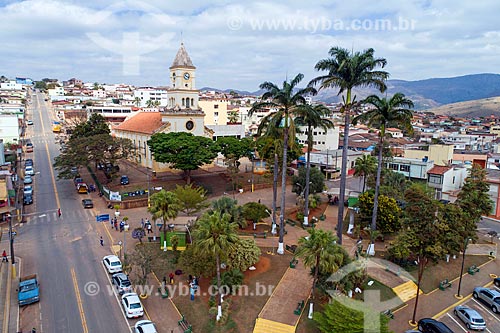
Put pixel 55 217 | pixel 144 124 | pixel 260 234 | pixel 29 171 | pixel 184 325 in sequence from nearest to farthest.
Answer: pixel 184 325
pixel 260 234
pixel 55 217
pixel 29 171
pixel 144 124

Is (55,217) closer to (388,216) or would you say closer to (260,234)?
(260,234)

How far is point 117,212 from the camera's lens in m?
42.1

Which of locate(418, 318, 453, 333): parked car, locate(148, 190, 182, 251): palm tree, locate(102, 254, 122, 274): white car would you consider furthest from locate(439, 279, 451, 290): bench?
locate(102, 254, 122, 274): white car

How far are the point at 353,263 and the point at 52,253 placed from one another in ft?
86.0

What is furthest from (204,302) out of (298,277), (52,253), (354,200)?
(354,200)

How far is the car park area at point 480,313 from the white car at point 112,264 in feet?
79.6

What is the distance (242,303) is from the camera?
24.7 metres

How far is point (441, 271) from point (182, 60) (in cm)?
4860

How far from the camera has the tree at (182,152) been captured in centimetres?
4972

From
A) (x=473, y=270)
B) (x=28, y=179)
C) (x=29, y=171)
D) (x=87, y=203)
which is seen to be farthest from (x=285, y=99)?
(x=29, y=171)

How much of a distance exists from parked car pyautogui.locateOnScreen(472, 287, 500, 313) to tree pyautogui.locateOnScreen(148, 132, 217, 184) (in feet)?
114

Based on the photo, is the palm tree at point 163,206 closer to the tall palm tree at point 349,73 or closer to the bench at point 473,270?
the tall palm tree at point 349,73

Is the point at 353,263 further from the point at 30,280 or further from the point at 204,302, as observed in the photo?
the point at 30,280

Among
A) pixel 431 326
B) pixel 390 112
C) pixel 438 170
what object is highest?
pixel 390 112
